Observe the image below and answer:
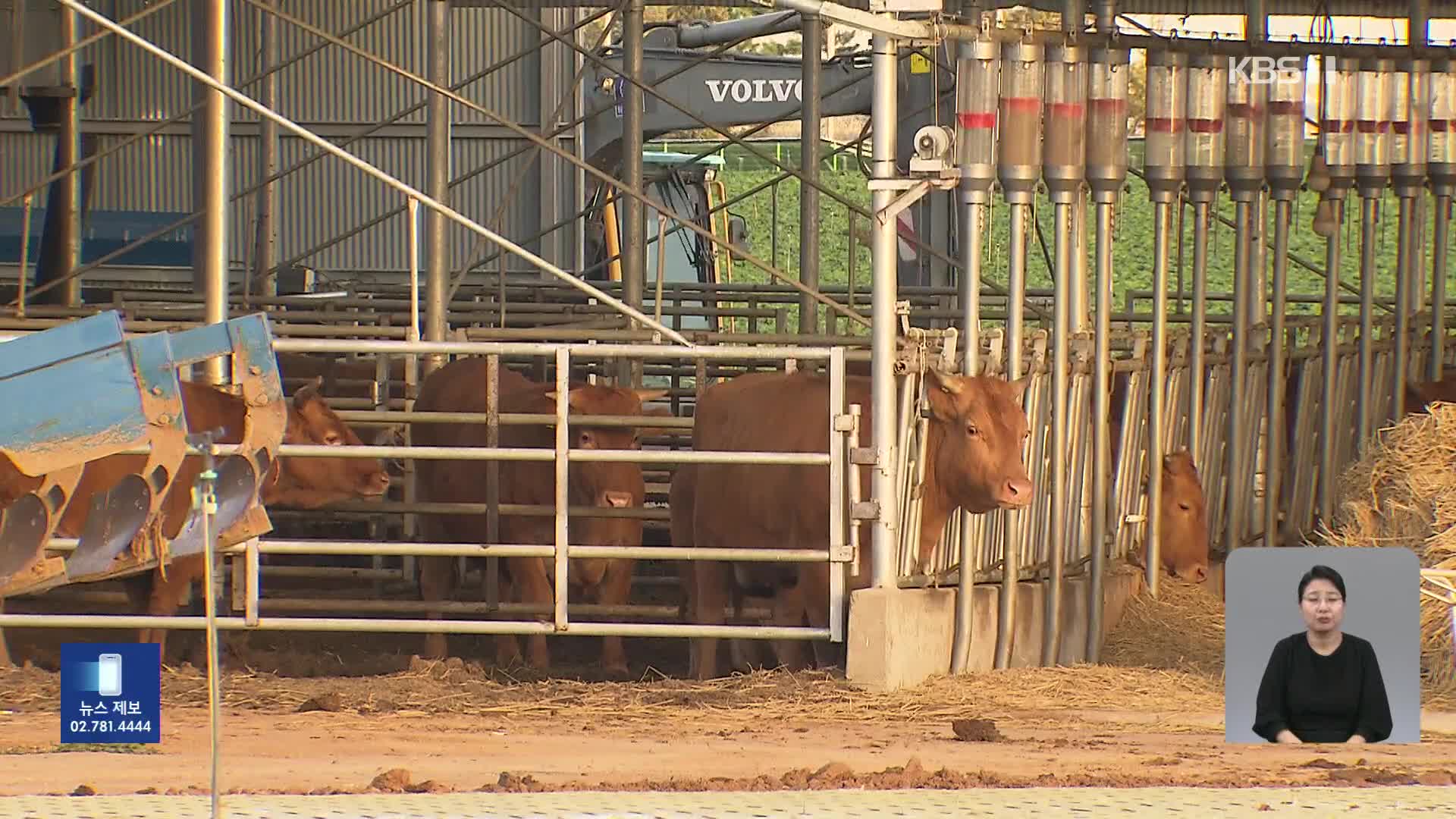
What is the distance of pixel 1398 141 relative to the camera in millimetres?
12672

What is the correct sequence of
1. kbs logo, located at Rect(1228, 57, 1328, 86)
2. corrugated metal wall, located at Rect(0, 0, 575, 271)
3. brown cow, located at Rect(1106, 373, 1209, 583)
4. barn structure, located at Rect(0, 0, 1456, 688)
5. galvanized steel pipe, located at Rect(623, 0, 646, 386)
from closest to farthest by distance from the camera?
barn structure, located at Rect(0, 0, 1456, 688), kbs logo, located at Rect(1228, 57, 1328, 86), brown cow, located at Rect(1106, 373, 1209, 583), galvanized steel pipe, located at Rect(623, 0, 646, 386), corrugated metal wall, located at Rect(0, 0, 575, 271)

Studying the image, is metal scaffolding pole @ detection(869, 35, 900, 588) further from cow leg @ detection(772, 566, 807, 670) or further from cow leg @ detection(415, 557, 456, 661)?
cow leg @ detection(415, 557, 456, 661)

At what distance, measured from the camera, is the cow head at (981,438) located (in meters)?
9.75

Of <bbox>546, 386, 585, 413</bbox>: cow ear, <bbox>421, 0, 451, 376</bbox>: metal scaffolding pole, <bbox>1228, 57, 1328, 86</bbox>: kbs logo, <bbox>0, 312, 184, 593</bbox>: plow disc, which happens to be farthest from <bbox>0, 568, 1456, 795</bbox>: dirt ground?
<bbox>1228, 57, 1328, 86</bbox>: kbs logo

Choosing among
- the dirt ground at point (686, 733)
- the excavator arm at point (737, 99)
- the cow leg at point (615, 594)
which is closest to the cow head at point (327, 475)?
the dirt ground at point (686, 733)

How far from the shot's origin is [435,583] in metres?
11.9

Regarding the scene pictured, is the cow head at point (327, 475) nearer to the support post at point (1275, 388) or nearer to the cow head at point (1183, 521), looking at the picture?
the cow head at point (1183, 521)

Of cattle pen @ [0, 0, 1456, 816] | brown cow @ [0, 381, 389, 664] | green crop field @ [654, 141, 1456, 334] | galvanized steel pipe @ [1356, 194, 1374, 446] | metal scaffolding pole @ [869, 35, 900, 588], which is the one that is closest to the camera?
cattle pen @ [0, 0, 1456, 816]

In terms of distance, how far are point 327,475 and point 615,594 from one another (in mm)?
1499

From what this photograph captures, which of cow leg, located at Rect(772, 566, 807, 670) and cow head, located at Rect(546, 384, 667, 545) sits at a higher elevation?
cow head, located at Rect(546, 384, 667, 545)

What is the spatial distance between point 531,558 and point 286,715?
3022 millimetres

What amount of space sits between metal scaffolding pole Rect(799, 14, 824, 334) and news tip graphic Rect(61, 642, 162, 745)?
30.0 feet

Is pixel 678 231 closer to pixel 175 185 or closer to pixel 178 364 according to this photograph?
pixel 175 185

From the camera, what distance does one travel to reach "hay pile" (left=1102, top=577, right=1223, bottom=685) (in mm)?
10273
